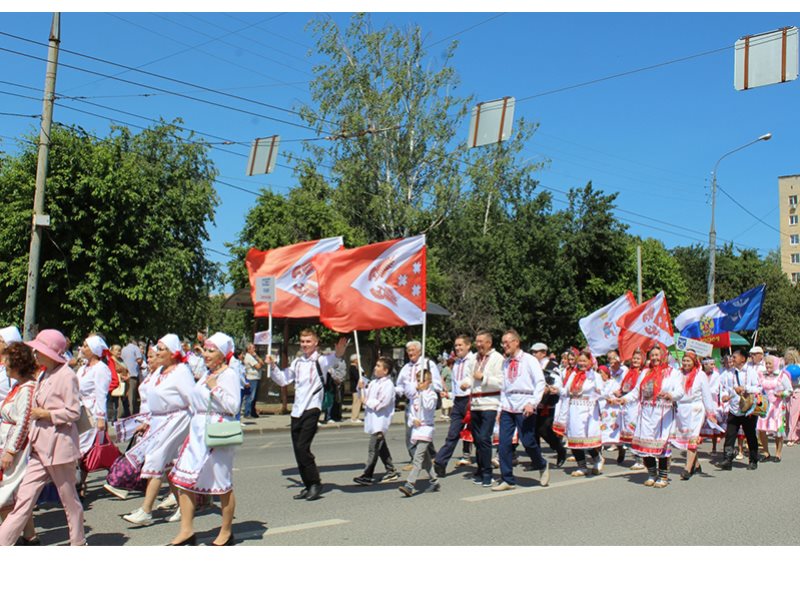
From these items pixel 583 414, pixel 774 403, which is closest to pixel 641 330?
pixel 774 403

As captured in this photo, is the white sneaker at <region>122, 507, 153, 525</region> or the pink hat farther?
the white sneaker at <region>122, 507, 153, 525</region>

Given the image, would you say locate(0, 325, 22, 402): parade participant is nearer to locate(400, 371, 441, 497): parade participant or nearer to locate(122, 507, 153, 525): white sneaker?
locate(122, 507, 153, 525): white sneaker

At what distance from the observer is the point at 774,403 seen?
13.3 meters

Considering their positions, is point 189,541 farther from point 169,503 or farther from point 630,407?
point 630,407

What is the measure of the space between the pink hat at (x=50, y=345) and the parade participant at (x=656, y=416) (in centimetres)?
706

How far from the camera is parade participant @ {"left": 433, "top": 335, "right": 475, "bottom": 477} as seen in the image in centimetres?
997

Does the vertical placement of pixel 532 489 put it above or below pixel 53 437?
below

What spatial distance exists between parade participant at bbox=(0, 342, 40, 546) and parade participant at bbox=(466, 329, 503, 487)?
530 cm

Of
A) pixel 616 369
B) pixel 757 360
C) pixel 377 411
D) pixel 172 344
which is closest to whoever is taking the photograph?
pixel 172 344

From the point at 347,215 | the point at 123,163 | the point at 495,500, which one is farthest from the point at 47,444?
the point at 347,215

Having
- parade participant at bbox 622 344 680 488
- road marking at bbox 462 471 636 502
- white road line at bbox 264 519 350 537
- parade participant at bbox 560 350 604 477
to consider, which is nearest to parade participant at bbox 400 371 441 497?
road marking at bbox 462 471 636 502

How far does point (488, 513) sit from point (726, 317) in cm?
1031

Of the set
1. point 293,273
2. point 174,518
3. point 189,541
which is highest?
point 293,273
